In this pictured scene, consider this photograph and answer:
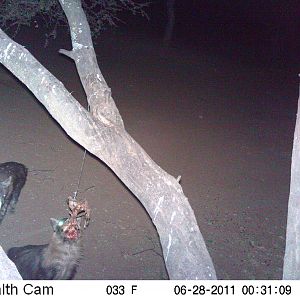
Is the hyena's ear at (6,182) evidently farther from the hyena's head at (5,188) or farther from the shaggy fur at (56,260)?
the shaggy fur at (56,260)

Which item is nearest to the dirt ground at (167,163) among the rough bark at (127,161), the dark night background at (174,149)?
the dark night background at (174,149)

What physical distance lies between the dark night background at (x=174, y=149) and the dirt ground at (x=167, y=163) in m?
0.02

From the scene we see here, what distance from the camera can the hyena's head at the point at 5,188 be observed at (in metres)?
6.68

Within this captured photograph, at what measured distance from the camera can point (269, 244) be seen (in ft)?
24.6

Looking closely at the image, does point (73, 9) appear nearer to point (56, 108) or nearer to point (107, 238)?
point (56, 108)

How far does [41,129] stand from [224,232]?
4.33 m

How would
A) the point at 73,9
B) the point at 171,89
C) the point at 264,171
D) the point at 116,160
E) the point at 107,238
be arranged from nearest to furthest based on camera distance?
the point at 116,160
the point at 73,9
the point at 107,238
the point at 264,171
the point at 171,89

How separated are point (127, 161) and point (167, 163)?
6111 mm

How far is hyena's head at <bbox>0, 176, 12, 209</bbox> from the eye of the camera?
21.9ft

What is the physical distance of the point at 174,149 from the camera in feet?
34.9

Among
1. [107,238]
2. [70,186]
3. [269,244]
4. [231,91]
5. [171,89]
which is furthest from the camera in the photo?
[231,91]

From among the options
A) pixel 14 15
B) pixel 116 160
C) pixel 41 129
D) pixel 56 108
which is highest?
pixel 14 15

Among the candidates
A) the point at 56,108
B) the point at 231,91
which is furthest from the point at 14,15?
the point at 231,91

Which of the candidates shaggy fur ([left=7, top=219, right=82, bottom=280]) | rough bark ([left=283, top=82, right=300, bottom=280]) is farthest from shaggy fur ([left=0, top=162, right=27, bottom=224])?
rough bark ([left=283, top=82, right=300, bottom=280])
